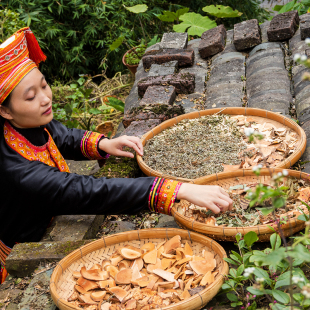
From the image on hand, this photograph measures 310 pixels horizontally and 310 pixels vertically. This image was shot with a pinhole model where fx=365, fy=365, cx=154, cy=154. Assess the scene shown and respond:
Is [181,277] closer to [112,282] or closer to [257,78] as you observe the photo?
[112,282]

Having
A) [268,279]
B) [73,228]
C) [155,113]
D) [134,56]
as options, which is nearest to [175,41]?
[134,56]

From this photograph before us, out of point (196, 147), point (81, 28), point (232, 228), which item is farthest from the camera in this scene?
point (81, 28)

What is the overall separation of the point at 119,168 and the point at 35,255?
819 mm

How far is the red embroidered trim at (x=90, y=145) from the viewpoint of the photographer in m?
2.43

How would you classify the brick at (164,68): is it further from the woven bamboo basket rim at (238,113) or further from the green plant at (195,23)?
the green plant at (195,23)

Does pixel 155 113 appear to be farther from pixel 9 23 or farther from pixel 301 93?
pixel 9 23

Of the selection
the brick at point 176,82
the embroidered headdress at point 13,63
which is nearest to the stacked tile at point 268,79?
the brick at point 176,82

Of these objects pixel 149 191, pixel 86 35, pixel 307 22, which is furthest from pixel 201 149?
pixel 86 35

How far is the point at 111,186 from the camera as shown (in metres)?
1.84

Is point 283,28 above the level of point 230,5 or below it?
above

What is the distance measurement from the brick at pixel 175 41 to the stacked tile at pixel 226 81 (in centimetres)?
43

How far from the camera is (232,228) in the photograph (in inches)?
62.1

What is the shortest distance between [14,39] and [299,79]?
223cm

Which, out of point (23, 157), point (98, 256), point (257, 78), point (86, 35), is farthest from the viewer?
point (86, 35)
